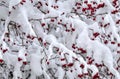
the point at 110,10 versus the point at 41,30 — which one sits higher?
the point at 110,10

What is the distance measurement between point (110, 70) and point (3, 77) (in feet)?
4.84

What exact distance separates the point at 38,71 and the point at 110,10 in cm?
107

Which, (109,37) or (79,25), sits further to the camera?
(109,37)

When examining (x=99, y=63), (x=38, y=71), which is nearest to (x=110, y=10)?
(x=99, y=63)

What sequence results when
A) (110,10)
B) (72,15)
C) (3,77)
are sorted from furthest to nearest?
(3,77), (72,15), (110,10)

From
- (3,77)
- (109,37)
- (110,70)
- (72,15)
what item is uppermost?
(72,15)

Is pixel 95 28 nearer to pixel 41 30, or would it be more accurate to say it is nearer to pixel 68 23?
pixel 68 23

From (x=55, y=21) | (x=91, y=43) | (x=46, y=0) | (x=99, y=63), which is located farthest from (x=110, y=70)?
(x=46, y=0)

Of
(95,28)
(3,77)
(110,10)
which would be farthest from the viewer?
(3,77)

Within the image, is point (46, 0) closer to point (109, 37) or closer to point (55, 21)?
point (55, 21)

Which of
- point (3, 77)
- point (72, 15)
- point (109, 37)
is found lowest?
point (3, 77)

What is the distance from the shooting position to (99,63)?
3.31 meters

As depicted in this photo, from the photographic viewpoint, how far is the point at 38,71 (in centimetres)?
346

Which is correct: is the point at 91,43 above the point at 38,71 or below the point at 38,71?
above
